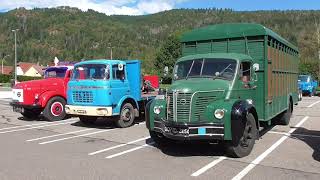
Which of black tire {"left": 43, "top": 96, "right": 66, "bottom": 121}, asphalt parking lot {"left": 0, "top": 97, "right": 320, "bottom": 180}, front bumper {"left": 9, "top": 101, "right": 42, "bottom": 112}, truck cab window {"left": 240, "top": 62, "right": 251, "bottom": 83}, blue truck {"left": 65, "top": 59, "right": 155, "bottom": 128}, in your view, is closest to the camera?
asphalt parking lot {"left": 0, "top": 97, "right": 320, "bottom": 180}

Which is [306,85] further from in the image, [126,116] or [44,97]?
[44,97]

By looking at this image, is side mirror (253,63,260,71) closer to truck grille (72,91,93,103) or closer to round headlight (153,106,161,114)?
round headlight (153,106,161,114)

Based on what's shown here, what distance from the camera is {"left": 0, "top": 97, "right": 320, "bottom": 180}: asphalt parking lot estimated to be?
7.93 meters

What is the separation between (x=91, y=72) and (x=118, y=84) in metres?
0.95

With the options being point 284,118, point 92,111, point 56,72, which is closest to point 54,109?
point 56,72

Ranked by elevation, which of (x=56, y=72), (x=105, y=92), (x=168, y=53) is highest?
(x=168, y=53)

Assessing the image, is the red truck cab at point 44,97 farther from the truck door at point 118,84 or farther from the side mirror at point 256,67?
the side mirror at point 256,67

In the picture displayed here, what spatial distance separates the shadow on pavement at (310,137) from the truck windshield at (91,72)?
5934 mm

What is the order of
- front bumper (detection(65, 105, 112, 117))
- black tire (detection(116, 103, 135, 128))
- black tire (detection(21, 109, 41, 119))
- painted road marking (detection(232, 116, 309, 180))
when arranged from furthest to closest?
black tire (detection(21, 109, 41, 119)) < black tire (detection(116, 103, 135, 128)) < front bumper (detection(65, 105, 112, 117)) < painted road marking (detection(232, 116, 309, 180))

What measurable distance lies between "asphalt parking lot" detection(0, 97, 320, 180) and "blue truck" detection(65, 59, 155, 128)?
0.64m

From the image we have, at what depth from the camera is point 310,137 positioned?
1205cm

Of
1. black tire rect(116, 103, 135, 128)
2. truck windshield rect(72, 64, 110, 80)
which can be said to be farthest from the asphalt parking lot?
truck windshield rect(72, 64, 110, 80)

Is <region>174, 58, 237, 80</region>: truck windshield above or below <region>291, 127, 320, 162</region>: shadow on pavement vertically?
above

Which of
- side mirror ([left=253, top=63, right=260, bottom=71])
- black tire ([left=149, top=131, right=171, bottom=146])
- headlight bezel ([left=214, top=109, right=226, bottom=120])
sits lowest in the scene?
black tire ([left=149, top=131, right=171, bottom=146])
